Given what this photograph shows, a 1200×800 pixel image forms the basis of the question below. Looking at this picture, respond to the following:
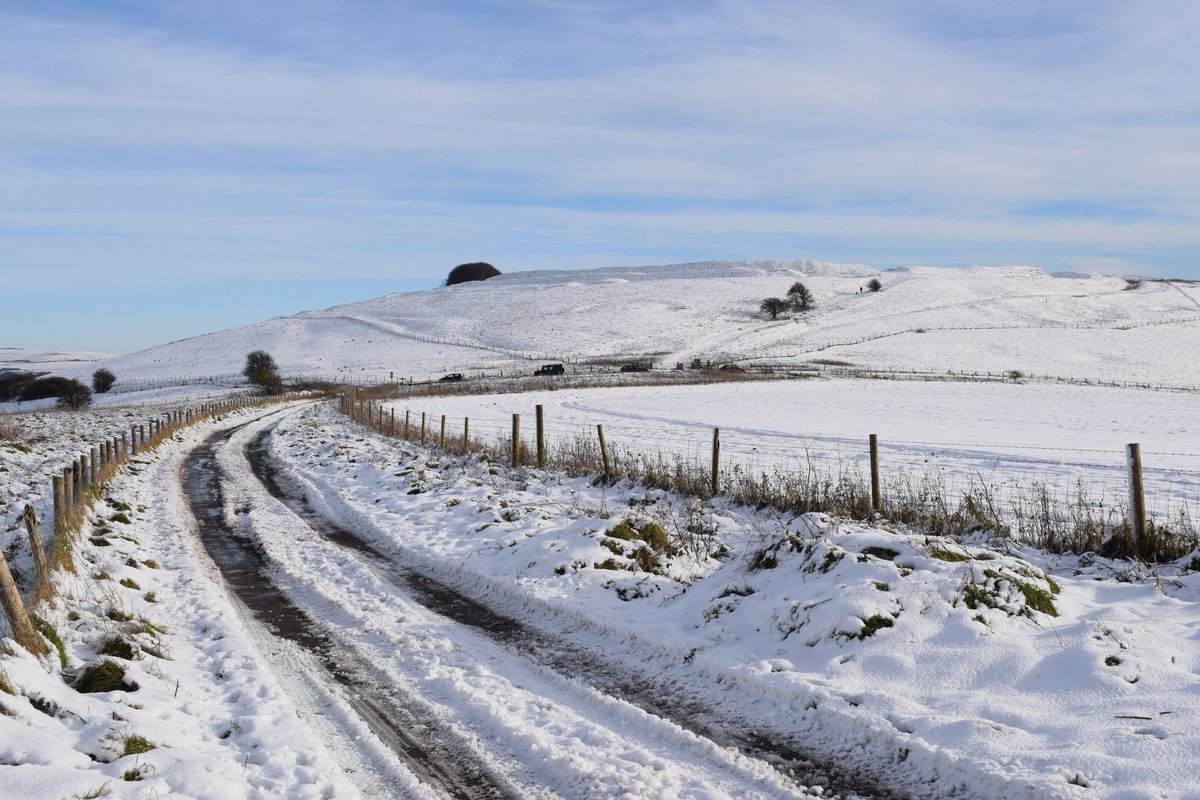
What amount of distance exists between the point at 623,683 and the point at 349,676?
234 cm

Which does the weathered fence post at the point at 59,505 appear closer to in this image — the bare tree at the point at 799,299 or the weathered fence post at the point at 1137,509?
the weathered fence post at the point at 1137,509

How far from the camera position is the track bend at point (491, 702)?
567 centimetres

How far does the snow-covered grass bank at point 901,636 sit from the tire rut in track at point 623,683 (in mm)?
217

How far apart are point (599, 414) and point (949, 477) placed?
25090mm

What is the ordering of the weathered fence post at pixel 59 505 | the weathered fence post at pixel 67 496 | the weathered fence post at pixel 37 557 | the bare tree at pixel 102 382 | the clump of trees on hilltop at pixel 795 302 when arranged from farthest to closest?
1. the clump of trees on hilltop at pixel 795 302
2. the bare tree at pixel 102 382
3. the weathered fence post at pixel 67 496
4. the weathered fence post at pixel 59 505
5. the weathered fence post at pixel 37 557

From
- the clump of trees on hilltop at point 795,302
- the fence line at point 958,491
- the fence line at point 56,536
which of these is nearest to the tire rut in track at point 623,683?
the fence line at point 56,536

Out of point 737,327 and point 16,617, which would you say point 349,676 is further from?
point 737,327

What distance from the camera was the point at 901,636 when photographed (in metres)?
7.43

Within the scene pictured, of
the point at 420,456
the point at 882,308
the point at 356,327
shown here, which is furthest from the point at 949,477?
the point at 356,327

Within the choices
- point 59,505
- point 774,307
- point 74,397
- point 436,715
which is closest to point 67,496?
point 59,505

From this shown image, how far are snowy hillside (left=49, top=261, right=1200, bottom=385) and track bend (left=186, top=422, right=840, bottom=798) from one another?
74.7 meters

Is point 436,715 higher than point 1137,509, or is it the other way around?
point 1137,509

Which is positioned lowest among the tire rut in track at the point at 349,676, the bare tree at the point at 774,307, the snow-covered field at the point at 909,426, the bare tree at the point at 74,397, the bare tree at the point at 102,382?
the snow-covered field at the point at 909,426

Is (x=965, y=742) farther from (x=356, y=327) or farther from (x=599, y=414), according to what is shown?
(x=356, y=327)
